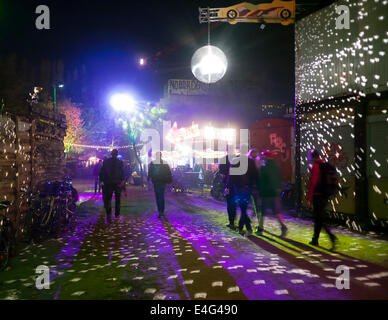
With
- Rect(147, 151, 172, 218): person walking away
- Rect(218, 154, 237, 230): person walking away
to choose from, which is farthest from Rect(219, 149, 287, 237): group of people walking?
Rect(147, 151, 172, 218): person walking away

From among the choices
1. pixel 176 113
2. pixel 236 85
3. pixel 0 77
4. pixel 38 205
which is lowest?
pixel 38 205

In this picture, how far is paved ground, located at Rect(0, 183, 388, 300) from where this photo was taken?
14.8 feet

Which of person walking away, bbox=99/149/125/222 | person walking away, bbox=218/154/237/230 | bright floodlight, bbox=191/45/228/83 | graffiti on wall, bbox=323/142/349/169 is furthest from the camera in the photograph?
bright floodlight, bbox=191/45/228/83

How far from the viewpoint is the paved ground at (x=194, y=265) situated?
450cm

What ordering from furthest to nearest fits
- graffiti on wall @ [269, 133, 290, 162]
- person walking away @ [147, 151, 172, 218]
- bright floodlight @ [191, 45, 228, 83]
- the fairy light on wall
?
graffiti on wall @ [269, 133, 290, 162] < bright floodlight @ [191, 45, 228, 83] < person walking away @ [147, 151, 172, 218] < the fairy light on wall

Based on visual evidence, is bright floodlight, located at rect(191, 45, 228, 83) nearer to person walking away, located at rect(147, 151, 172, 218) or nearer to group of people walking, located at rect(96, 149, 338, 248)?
person walking away, located at rect(147, 151, 172, 218)

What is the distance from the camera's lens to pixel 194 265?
5.77 metres

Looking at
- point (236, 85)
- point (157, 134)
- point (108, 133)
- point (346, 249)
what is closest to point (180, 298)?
point (346, 249)

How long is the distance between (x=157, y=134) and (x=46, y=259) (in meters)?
33.3

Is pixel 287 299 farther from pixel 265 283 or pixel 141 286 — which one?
pixel 141 286

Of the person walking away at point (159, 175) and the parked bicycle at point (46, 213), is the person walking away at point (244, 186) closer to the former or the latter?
the person walking away at point (159, 175)

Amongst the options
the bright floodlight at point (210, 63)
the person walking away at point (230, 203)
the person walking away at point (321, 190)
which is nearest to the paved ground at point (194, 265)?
the person walking away at point (230, 203)

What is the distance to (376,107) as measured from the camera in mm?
8992

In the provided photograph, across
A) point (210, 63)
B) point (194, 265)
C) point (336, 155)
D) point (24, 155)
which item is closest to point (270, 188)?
point (336, 155)
